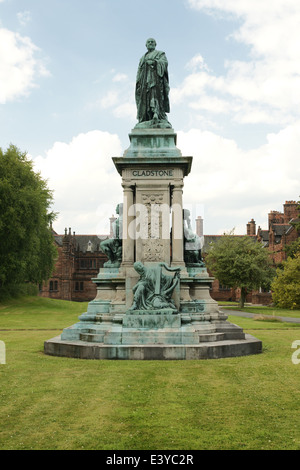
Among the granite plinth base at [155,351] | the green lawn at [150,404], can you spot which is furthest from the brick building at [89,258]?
the green lawn at [150,404]

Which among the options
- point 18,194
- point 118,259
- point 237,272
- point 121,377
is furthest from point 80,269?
point 121,377

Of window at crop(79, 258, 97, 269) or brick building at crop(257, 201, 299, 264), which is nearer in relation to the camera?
brick building at crop(257, 201, 299, 264)

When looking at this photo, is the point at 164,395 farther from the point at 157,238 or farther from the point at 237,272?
the point at 237,272

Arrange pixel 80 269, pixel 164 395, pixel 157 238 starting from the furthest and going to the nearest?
pixel 80 269, pixel 157 238, pixel 164 395

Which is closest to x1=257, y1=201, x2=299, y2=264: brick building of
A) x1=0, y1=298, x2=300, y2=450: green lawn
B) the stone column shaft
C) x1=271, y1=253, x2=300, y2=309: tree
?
x1=271, y1=253, x2=300, y2=309: tree

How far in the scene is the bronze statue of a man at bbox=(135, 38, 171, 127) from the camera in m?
14.8

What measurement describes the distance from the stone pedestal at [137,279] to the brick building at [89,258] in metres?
53.9

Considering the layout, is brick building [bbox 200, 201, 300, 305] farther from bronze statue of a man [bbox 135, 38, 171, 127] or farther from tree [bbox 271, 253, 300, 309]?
bronze statue of a man [bbox 135, 38, 171, 127]

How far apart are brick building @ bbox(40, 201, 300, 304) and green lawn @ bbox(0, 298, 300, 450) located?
57871mm

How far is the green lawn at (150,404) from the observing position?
539 cm

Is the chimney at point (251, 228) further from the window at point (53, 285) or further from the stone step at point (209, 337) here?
the stone step at point (209, 337)

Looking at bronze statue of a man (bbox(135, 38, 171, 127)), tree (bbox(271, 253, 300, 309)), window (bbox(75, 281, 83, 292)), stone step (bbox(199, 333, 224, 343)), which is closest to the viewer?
stone step (bbox(199, 333, 224, 343))

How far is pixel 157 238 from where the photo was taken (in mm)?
13195

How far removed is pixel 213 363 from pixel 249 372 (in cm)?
112
